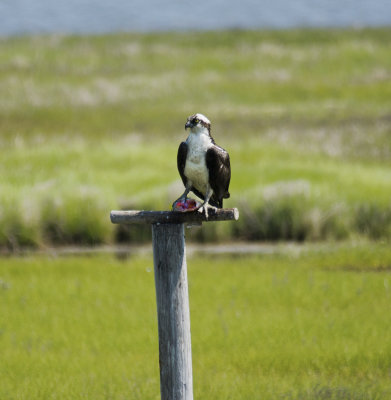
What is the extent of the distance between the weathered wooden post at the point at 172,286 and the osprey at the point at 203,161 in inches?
5.3

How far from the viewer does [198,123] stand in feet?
13.6

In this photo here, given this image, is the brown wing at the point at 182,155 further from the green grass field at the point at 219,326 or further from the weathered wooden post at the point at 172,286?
the green grass field at the point at 219,326

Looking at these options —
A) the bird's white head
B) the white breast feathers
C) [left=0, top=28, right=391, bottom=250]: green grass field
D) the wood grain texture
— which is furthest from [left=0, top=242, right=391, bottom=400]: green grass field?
the bird's white head

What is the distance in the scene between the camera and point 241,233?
1176cm

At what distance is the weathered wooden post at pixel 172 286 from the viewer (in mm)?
4301

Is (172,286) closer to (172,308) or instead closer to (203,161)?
(172,308)

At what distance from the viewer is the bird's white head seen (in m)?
4.09

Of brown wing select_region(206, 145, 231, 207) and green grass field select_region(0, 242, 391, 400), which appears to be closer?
brown wing select_region(206, 145, 231, 207)

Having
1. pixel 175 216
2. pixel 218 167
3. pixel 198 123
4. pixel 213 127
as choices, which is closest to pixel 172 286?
pixel 175 216

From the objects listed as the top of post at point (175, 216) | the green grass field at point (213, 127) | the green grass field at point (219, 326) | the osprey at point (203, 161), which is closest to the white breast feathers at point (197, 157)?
the osprey at point (203, 161)

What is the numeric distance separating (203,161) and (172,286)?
682 mm

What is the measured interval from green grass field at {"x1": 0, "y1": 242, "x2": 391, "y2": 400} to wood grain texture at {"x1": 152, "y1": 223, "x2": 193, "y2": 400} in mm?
1109

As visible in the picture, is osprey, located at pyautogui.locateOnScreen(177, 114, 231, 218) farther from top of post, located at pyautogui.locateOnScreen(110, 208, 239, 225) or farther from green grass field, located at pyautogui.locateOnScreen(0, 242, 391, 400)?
green grass field, located at pyautogui.locateOnScreen(0, 242, 391, 400)

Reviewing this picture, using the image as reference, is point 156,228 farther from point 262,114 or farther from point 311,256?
point 262,114
